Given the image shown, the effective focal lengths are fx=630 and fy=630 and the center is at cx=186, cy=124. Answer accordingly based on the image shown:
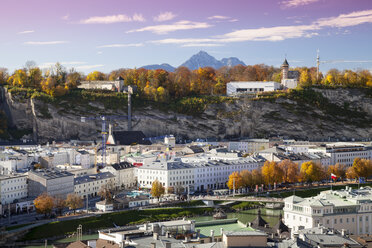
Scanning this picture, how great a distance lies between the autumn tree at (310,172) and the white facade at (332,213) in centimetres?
2297

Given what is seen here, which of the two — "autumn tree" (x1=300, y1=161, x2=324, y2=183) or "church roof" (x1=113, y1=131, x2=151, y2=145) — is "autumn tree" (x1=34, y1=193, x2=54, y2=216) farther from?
"church roof" (x1=113, y1=131, x2=151, y2=145)

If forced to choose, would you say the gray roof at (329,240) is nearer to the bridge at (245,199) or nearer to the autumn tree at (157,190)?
the bridge at (245,199)

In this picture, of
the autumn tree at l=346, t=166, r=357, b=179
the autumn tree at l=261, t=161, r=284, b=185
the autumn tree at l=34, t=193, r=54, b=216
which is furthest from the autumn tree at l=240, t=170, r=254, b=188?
the autumn tree at l=34, t=193, r=54, b=216

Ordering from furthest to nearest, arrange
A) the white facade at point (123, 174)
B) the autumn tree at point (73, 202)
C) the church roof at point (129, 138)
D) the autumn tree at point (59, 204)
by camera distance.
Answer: the church roof at point (129, 138) < the white facade at point (123, 174) < the autumn tree at point (73, 202) < the autumn tree at point (59, 204)

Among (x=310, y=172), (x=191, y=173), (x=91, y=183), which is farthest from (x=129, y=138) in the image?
(x=310, y=172)

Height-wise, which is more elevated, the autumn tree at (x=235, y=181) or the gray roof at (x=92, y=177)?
the gray roof at (x=92, y=177)

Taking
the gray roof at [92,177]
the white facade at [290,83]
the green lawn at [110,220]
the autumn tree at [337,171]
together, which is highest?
the white facade at [290,83]

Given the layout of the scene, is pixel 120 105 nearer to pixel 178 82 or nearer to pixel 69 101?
pixel 69 101

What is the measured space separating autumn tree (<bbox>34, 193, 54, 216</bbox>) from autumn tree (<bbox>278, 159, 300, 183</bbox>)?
28.8 meters

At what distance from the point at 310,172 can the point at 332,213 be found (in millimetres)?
26446

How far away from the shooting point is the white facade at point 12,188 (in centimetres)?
5622

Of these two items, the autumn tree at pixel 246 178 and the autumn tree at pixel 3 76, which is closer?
the autumn tree at pixel 246 178

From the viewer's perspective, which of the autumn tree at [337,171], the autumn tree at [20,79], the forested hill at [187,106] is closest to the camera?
the autumn tree at [337,171]

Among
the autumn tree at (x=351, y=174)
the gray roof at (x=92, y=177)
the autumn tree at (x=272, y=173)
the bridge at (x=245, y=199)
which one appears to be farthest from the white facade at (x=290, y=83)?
the gray roof at (x=92, y=177)
